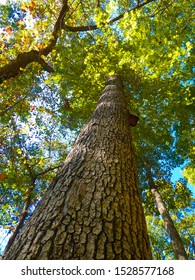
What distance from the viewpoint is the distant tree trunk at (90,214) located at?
1604 millimetres

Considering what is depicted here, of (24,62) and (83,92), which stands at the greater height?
(24,62)

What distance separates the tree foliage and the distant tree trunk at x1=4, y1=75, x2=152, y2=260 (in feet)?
15.4

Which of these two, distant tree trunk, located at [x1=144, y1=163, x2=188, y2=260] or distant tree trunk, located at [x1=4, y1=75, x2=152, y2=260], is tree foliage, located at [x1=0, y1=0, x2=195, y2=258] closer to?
distant tree trunk, located at [x1=144, y1=163, x2=188, y2=260]

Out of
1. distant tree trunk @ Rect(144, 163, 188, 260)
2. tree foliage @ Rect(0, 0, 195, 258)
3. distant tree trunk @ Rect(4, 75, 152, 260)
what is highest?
tree foliage @ Rect(0, 0, 195, 258)

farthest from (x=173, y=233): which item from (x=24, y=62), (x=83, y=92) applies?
(x=24, y=62)

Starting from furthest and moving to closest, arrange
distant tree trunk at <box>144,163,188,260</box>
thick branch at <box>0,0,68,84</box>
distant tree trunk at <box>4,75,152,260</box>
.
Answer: thick branch at <box>0,0,68,84</box>, distant tree trunk at <box>144,163,188,260</box>, distant tree trunk at <box>4,75,152,260</box>

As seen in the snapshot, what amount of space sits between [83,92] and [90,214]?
726 centimetres

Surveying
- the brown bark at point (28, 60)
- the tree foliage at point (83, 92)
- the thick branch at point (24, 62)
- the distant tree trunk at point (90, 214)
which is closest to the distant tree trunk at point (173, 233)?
Result: the tree foliage at point (83, 92)

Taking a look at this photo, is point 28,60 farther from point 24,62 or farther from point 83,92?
point 83,92

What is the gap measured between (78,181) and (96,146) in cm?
79

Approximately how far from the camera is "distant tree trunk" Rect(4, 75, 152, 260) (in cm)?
160

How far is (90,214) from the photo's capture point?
6.18 feet

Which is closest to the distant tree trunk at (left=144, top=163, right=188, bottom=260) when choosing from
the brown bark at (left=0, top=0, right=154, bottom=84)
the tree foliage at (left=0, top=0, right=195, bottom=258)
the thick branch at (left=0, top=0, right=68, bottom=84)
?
the tree foliage at (left=0, top=0, right=195, bottom=258)

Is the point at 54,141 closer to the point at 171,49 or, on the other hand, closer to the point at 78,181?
the point at 171,49
